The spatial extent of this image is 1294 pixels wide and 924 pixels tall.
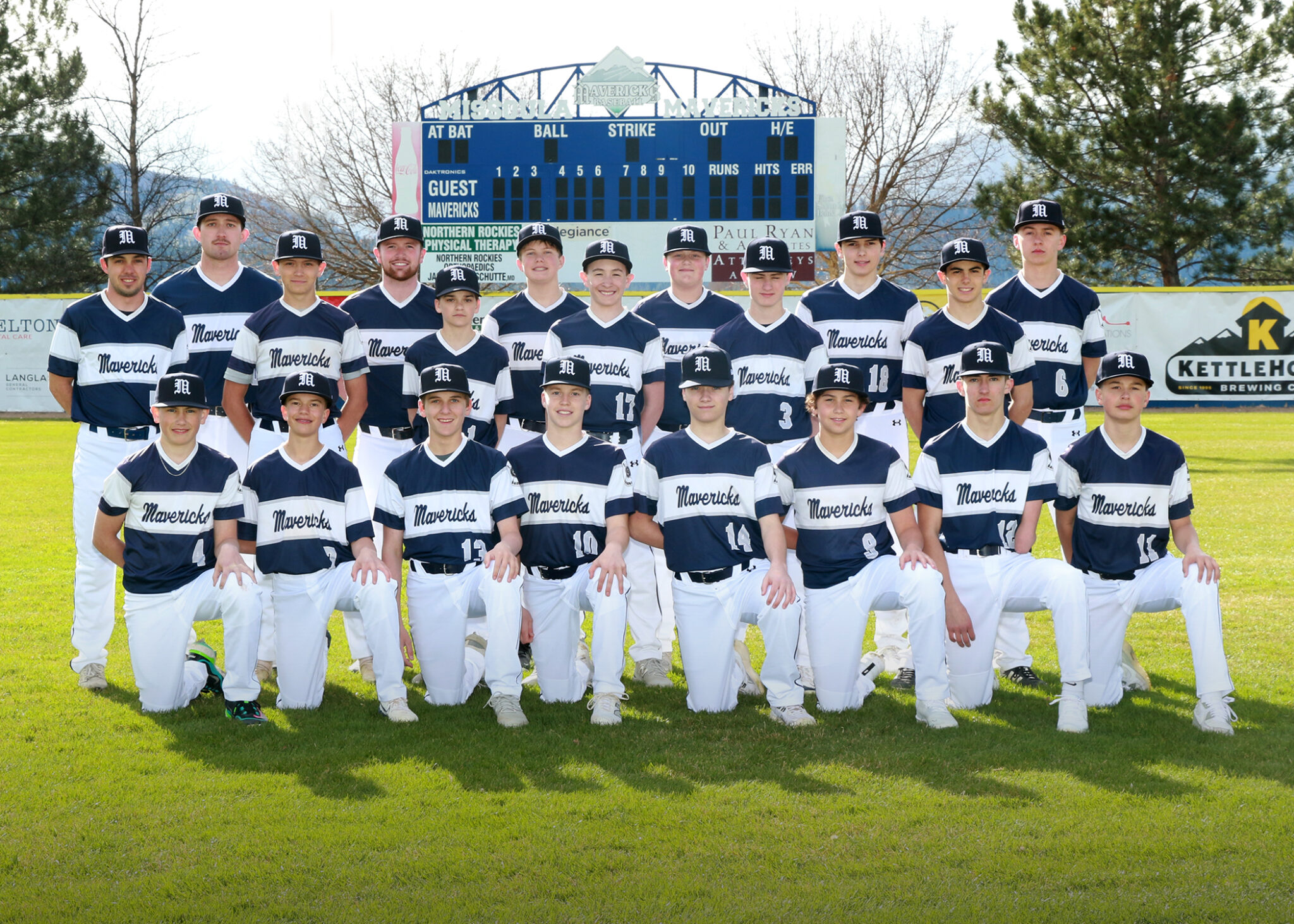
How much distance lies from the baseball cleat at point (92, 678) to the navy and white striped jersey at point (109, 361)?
125cm

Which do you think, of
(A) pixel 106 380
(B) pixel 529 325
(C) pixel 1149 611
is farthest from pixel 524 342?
(C) pixel 1149 611

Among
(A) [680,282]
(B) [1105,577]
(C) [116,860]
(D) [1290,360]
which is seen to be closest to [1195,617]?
(B) [1105,577]

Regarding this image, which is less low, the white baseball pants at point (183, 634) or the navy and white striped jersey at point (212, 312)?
the navy and white striped jersey at point (212, 312)

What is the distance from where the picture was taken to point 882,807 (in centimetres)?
410

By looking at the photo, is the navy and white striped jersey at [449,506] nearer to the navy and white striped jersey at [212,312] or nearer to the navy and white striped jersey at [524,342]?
the navy and white striped jersey at [524,342]

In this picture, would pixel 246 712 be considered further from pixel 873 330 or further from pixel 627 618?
pixel 873 330

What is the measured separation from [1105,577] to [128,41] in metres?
41.6

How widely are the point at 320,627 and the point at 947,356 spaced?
3510 mm

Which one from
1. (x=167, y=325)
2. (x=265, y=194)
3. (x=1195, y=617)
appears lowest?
(x=1195, y=617)

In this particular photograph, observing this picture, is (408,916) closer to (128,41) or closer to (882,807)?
(882,807)

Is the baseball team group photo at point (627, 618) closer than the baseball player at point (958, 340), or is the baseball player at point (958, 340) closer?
the baseball team group photo at point (627, 618)

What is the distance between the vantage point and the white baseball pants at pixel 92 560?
5.81 m

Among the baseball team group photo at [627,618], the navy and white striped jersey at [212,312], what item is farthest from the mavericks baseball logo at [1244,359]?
the navy and white striped jersey at [212,312]

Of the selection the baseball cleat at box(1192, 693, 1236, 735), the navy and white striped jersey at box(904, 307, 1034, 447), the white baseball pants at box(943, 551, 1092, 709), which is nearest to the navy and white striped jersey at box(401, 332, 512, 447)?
the navy and white striped jersey at box(904, 307, 1034, 447)
